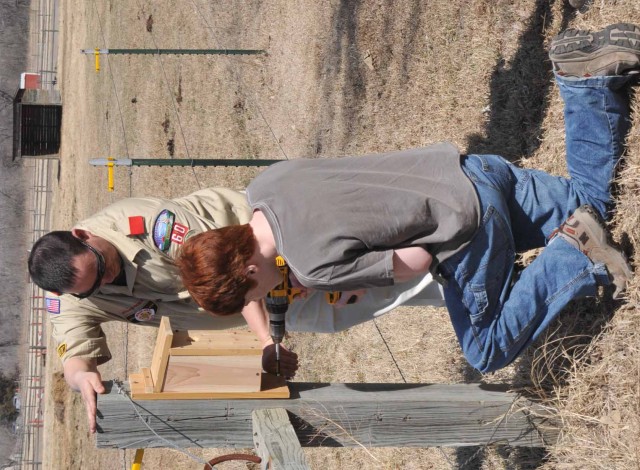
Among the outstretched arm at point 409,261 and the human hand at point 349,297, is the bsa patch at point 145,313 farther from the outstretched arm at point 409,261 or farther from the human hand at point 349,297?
the outstretched arm at point 409,261

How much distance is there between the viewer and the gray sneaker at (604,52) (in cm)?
307

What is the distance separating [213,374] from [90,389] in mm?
521

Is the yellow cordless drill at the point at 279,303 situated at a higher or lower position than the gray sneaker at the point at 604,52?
lower

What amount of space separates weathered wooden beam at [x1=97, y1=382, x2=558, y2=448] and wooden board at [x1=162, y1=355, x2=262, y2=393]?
0.06m

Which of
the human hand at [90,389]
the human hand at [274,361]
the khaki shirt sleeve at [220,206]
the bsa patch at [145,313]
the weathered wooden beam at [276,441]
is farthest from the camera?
the khaki shirt sleeve at [220,206]

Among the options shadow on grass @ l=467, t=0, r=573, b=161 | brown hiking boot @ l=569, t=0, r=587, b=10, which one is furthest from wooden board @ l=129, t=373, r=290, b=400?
brown hiking boot @ l=569, t=0, r=587, b=10

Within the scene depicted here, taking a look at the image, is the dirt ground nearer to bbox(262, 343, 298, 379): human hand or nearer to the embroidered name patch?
bbox(262, 343, 298, 379): human hand

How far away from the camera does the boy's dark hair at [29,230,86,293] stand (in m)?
3.52

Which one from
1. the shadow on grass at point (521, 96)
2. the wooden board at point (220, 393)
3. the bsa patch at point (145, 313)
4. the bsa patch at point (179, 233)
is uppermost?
the shadow on grass at point (521, 96)

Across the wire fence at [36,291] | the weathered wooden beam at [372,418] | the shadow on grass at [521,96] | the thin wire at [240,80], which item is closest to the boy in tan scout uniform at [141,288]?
the weathered wooden beam at [372,418]

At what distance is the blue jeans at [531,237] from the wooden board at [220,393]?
829mm

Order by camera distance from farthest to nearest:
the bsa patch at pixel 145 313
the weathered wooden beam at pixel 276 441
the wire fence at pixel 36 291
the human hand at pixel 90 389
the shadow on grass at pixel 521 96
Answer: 1. the wire fence at pixel 36 291
2. the shadow on grass at pixel 521 96
3. the bsa patch at pixel 145 313
4. the human hand at pixel 90 389
5. the weathered wooden beam at pixel 276 441

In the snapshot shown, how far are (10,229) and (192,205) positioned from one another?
14.2 m

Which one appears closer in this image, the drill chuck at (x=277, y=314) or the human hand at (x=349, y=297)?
the drill chuck at (x=277, y=314)
